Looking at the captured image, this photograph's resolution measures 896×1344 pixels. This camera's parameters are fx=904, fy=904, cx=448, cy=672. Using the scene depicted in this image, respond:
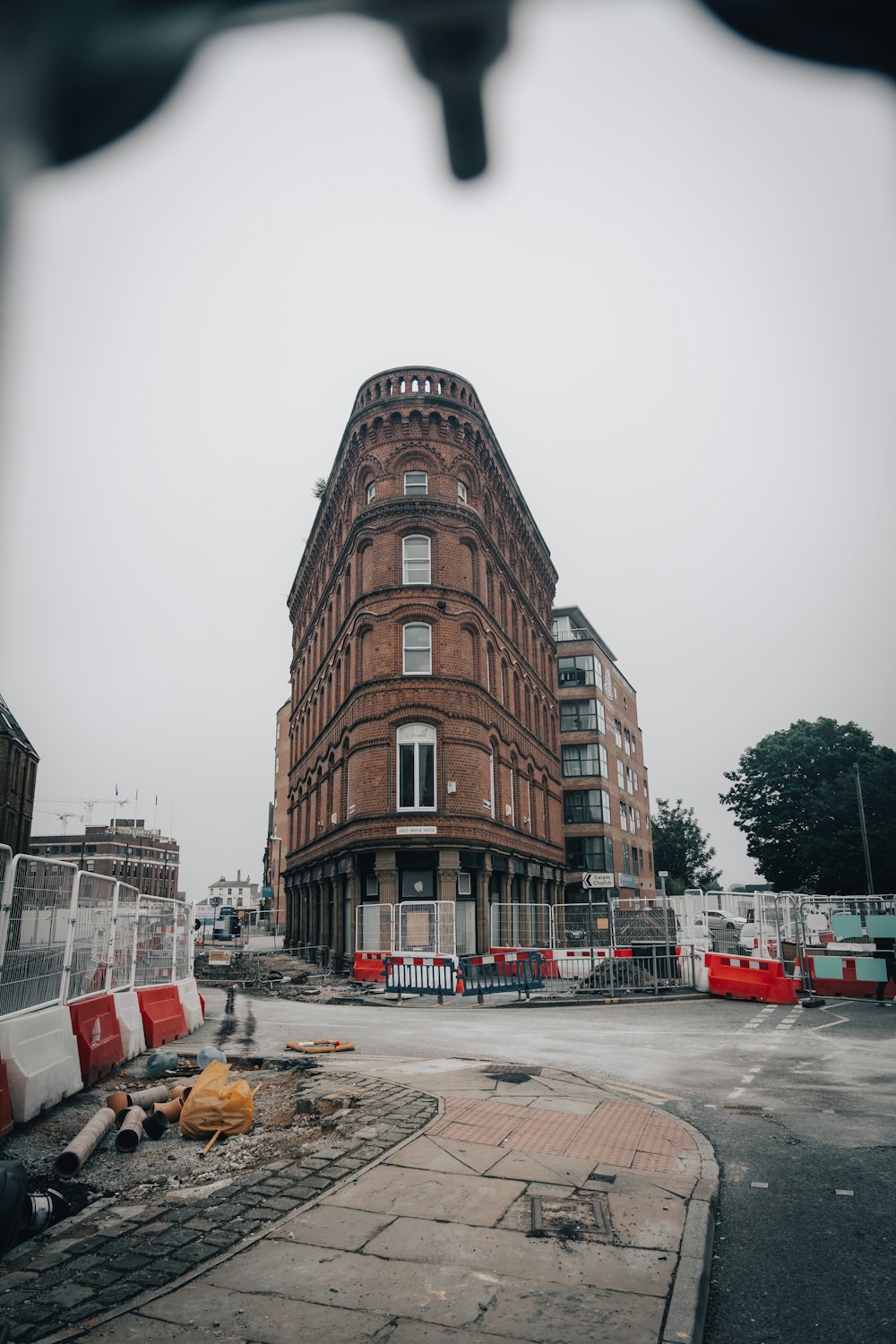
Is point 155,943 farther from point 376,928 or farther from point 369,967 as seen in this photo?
point 376,928

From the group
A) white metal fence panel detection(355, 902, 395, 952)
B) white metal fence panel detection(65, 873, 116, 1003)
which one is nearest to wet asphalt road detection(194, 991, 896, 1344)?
white metal fence panel detection(65, 873, 116, 1003)

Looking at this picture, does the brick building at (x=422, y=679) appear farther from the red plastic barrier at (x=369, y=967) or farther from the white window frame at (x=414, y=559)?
the red plastic barrier at (x=369, y=967)

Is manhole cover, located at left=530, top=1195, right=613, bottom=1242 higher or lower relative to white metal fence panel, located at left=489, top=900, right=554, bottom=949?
lower

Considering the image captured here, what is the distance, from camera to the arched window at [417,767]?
2695 cm

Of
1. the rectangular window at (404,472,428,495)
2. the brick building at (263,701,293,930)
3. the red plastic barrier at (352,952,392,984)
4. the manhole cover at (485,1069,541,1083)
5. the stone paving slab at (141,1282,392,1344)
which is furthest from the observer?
the brick building at (263,701,293,930)

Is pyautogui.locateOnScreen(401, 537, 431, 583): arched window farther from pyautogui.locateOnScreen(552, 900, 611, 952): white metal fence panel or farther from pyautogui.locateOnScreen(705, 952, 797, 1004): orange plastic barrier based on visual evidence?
pyautogui.locateOnScreen(705, 952, 797, 1004): orange plastic barrier

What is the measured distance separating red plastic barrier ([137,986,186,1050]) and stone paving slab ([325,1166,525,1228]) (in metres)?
7.55

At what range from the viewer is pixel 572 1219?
542 centimetres

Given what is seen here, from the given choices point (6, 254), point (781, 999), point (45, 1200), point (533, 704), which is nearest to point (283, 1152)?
point (45, 1200)

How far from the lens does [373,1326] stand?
409 cm

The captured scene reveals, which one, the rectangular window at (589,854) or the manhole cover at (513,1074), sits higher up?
the rectangular window at (589,854)

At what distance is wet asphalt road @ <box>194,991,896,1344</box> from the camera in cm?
463

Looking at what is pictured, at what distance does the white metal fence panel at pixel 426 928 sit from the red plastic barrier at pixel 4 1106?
16.3 m

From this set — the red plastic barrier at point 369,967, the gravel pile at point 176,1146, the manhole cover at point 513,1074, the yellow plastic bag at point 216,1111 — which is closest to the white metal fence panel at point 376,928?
the red plastic barrier at point 369,967
